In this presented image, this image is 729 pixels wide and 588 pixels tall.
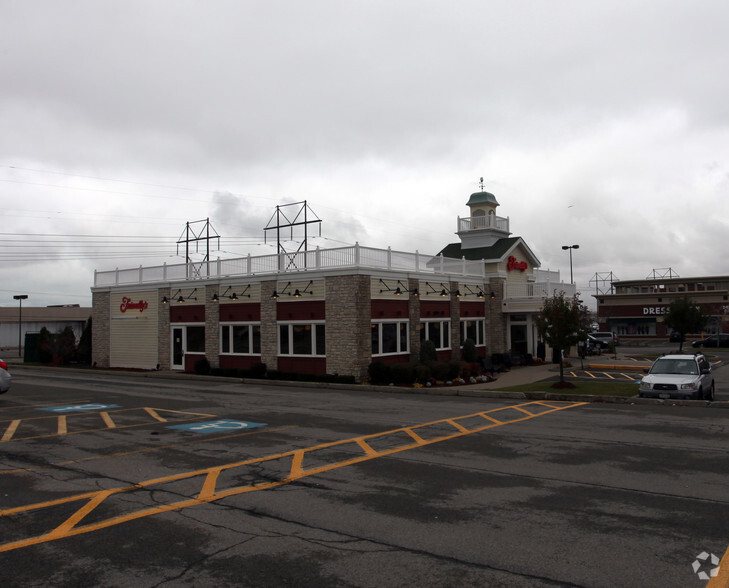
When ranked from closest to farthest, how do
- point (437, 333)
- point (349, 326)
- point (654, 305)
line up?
1. point (349, 326)
2. point (437, 333)
3. point (654, 305)

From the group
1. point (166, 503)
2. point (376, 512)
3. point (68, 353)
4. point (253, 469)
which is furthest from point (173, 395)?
point (68, 353)

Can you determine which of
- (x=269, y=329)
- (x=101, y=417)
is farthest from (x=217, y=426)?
(x=269, y=329)

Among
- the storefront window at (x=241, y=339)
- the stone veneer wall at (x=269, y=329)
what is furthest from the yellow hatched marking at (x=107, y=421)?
→ the storefront window at (x=241, y=339)

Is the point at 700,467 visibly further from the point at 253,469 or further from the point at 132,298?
the point at 132,298

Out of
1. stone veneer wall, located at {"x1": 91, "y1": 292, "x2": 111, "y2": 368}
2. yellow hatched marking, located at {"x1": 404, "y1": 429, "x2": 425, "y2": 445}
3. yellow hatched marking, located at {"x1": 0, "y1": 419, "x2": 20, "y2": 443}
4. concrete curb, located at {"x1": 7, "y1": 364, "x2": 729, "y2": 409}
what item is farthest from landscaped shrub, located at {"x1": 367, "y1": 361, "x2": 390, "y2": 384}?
stone veneer wall, located at {"x1": 91, "y1": 292, "x2": 111, "y2": 368}

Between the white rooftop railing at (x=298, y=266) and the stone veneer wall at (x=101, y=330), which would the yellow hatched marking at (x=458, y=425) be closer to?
the white rooftop railing at (x=298, y=266)

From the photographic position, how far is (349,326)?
2466 cm

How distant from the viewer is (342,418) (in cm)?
1557

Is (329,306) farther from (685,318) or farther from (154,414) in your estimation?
(685,318)

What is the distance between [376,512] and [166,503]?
283cm

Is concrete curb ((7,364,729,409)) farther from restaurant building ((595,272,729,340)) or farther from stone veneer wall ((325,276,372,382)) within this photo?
restaurant building ((595,272,729,340))

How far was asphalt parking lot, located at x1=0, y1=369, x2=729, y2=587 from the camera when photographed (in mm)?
5691

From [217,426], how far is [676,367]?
1439cm

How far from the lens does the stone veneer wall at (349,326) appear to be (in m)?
24.5
